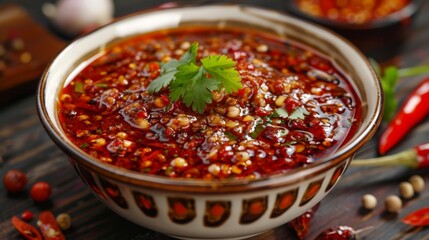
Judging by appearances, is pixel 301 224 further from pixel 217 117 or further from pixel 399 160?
pixel 399 160

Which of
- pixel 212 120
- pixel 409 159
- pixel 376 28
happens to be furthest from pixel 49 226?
pixel 376 28

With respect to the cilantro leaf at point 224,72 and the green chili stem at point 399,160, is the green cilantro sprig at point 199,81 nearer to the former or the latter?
the cilantro leaf at point 224,72

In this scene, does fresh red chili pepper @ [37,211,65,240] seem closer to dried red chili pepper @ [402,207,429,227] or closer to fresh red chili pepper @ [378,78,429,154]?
dried red chili pepper @ [402,207,429,227]

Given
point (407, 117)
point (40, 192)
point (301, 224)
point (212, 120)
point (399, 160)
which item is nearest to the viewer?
point (212, 120)

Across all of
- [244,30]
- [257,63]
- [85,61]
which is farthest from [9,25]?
[257,63]

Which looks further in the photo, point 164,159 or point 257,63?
point 257,63

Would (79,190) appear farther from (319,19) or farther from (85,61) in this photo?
(319,19)
